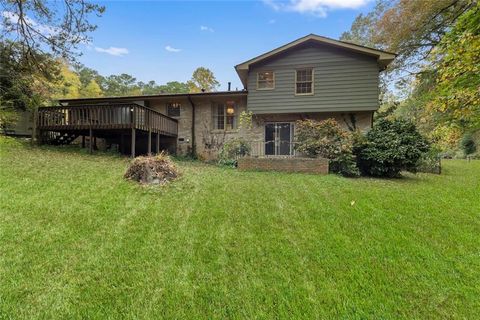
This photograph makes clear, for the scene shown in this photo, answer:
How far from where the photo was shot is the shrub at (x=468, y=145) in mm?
23913

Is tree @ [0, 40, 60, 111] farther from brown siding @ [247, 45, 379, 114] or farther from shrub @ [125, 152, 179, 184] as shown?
brown siding @ [247, 45, 379, 114]

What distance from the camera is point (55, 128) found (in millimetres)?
11398

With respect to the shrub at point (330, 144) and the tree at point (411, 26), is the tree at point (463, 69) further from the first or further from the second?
the tree at point (411, 26)

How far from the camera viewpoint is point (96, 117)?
11102 mm

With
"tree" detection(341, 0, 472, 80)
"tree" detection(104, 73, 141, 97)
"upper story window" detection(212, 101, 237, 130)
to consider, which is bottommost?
"upper story window" detection(212, 101, 237, 130)

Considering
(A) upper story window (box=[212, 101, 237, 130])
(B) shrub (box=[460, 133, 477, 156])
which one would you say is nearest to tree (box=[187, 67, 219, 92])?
(A) upper story window (box=[212, 101, 237, 130])

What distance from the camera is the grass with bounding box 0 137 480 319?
2643 mm

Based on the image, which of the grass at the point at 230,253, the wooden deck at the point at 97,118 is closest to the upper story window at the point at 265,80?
the wooden deck at the point at 97,118

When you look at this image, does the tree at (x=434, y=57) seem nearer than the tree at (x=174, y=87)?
Yes

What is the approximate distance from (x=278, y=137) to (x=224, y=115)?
3.29 meters

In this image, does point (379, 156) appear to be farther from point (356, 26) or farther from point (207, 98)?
point (356, 26)

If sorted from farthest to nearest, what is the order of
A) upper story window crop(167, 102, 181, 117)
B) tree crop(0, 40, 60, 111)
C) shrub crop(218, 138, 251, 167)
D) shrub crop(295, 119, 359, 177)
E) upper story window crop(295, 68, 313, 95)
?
upper story window crop(167, 102, 181, 117)
upper story window crop(295, 68, 313, 95)
shrub crop(218, 138, 251, 167)
tree crop(0, 40, 60, 111)
shrub crop(295, 119, 359, 177)

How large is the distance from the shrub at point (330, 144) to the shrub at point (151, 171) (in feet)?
18.2

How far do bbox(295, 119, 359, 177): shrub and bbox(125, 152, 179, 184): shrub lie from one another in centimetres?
554
